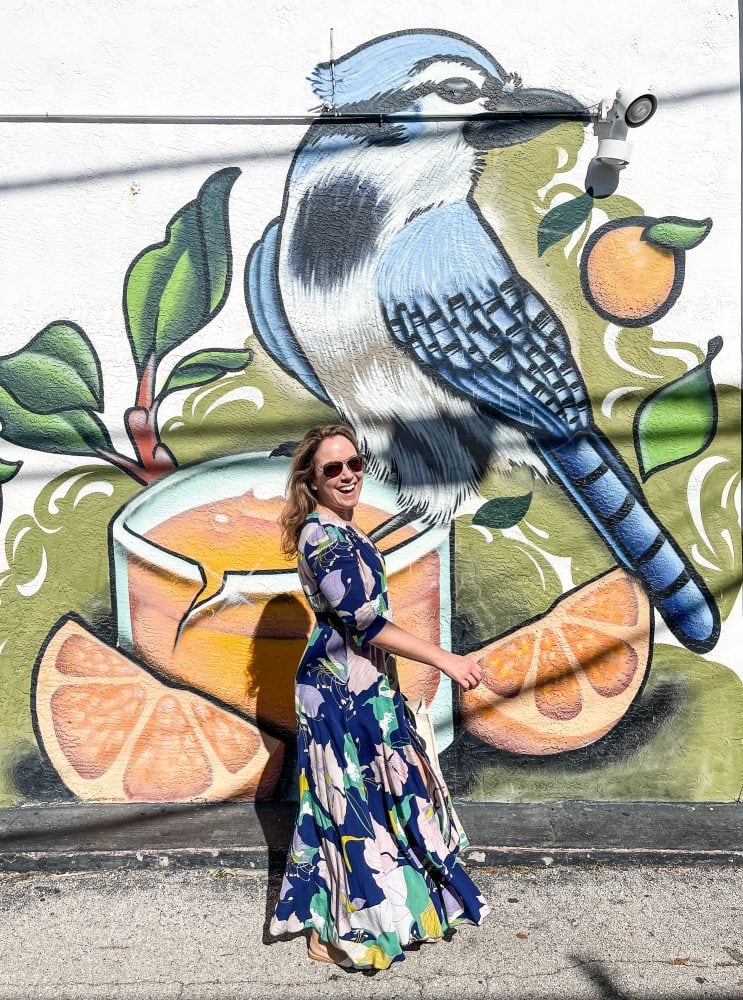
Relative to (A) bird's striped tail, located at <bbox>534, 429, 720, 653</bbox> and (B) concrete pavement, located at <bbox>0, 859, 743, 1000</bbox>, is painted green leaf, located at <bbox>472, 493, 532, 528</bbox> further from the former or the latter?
(B) concrete pavement, located at <bbox>0, 859, 743, 1000</bbox>

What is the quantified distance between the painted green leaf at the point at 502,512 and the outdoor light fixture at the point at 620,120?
1449 mm

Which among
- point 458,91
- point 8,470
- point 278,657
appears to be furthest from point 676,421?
point 8,470

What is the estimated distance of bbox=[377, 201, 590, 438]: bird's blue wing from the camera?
144 inches

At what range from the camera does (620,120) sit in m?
3.46

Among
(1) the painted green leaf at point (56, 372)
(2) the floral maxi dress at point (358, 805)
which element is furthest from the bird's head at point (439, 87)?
(2) the floral maxi dress at point (358, 805)

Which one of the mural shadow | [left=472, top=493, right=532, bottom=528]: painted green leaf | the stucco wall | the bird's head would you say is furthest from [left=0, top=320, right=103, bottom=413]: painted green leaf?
[left=472, top=493, right=532, bottom=528]: painted green leaf

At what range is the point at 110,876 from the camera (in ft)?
10.9

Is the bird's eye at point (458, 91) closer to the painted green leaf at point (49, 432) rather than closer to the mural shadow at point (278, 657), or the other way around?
the painted green leaf at point (49, 432)

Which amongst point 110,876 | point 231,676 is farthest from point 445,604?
point 110,876

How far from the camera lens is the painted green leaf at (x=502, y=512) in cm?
369

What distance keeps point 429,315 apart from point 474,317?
0.64ft

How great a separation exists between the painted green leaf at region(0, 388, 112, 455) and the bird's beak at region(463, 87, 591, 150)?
2072 millimetres

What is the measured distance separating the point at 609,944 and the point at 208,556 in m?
2.16

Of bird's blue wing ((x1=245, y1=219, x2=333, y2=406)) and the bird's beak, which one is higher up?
the bird's beak
